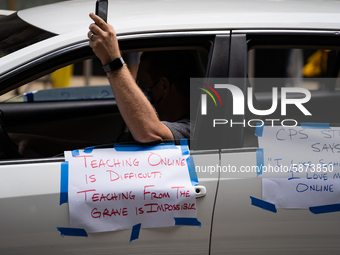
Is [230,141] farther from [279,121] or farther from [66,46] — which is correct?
[66,46]

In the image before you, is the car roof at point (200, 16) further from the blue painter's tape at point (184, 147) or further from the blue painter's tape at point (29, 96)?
the blue painter's tape at point (29, 96)

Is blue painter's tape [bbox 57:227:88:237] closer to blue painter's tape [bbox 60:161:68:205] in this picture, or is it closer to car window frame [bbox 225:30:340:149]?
blue painter's tape [bbox 60:161:68:205]

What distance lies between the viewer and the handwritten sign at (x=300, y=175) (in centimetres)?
155

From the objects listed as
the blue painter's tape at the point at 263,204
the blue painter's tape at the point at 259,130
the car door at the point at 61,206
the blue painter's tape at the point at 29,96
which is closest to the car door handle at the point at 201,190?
the car door at the point at 61,206

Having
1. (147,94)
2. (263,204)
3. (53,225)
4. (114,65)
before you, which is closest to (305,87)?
(147,94)

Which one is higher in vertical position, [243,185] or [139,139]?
[139,139]

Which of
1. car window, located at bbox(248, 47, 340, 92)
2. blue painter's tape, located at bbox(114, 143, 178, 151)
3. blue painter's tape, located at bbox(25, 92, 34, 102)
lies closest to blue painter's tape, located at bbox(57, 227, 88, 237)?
blue painter's tape, located at bbox(114, 143, 178, 151)

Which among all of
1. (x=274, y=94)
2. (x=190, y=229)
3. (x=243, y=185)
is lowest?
(x=190, y=229)

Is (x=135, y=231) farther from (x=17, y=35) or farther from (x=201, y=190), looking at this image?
(x=17, y=35)

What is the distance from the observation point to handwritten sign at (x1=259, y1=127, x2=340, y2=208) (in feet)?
5.07

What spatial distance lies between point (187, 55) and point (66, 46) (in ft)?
2.22

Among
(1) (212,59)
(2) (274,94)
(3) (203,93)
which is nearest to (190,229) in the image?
(3) (203,93)

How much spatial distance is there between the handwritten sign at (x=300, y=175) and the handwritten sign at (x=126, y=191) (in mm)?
338

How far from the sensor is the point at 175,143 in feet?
5.26
